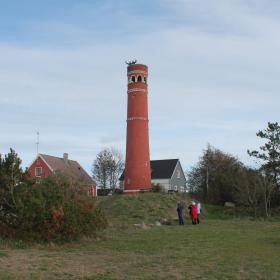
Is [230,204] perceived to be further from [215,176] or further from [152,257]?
[152,257]

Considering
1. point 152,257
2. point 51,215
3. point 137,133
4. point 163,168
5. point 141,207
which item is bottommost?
point 152,257

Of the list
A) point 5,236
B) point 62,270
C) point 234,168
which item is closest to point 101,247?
point 5,236

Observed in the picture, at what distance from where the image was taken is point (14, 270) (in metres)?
10.6

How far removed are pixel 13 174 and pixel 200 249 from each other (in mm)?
7459

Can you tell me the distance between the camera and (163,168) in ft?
217

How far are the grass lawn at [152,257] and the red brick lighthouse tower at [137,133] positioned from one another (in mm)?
24725

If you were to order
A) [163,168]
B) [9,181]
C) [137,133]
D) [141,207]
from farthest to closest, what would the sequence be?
[163,168], [137,133], [141,207], [9,181]

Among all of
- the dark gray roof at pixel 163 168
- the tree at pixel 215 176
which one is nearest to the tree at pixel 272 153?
the tree at pixel 215 176

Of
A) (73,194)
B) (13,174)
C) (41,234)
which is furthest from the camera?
(73,194)

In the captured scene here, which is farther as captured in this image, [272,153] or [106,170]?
[106,170]

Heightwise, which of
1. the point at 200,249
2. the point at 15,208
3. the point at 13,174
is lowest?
the point at 200,249

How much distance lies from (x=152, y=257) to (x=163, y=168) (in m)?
53.1

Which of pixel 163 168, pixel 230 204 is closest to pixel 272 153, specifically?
pixel 230 204

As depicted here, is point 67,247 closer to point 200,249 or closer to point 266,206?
point 200,249
